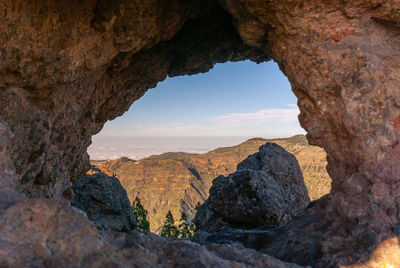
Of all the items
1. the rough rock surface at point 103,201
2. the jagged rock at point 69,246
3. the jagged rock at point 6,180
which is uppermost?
the jagged rock at point 6,180

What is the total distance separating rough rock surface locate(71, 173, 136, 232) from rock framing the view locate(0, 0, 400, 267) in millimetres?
6155

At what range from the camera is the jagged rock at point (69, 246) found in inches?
124

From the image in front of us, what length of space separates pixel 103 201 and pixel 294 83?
14.1m

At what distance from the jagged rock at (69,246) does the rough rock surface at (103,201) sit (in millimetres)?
12372

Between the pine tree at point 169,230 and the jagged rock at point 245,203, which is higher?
the jagged rock at point 245,203

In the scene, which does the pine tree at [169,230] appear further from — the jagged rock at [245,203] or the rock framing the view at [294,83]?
the rock framing the view at [294,83]

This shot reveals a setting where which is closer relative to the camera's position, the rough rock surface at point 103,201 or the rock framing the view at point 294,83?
the rock framing the view at point 294,83

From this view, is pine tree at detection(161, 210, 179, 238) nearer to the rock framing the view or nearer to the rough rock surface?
the rough rock surface

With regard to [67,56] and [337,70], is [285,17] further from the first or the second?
[67,56]

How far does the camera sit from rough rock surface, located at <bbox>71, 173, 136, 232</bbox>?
15641 millimetres

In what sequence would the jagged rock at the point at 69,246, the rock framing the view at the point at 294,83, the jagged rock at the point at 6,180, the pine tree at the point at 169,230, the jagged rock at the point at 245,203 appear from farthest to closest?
the pine tree at the point at 169,230 → the jagged rock at the point at 245,203 → the rock framing the view at the point at 294,83 → the jagged rock at the point at 6,180 → the jagged rock at the point at 69,246

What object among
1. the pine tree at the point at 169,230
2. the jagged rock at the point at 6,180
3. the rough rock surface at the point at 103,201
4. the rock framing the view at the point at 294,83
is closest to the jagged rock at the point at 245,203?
the rough rock surface at the point at 103,201

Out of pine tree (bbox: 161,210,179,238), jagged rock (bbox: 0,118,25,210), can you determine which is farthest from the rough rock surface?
pine tree (bbox: 161,210,179,238)

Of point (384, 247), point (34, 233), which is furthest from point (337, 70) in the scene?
point (34, 233)
